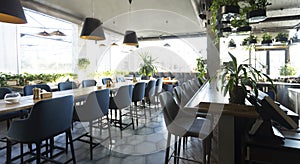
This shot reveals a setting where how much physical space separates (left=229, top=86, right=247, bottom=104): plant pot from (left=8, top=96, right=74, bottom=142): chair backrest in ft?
5.37

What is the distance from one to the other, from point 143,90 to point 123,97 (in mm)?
757

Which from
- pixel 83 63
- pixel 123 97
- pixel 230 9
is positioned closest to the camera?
pixel 230 9

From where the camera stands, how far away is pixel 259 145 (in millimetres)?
1195

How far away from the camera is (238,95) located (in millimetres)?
1384

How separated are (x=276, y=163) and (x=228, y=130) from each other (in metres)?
0.33

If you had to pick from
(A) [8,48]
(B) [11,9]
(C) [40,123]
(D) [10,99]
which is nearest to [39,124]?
(C) [40,123]

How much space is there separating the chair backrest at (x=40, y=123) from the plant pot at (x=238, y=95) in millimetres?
1636

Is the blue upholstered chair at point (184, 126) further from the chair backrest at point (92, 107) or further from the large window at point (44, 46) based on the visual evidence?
the large window at point (44, 46)

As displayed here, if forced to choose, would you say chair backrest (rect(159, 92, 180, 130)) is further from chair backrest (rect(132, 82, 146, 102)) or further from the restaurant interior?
chair backrest (rect(132, 82, 146, 102))

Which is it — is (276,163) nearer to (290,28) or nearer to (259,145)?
(259,145)

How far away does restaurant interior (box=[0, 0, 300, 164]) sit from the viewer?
1364mm

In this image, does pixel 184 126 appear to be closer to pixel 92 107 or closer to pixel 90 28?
pixel 92 107

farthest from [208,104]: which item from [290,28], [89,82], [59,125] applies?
[290,28]

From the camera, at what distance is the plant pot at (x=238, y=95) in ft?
4.50
